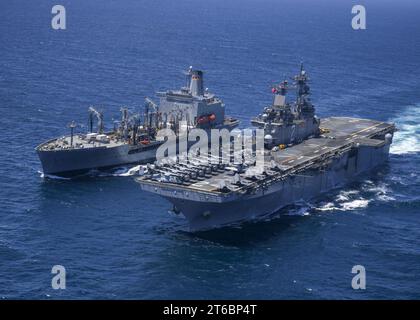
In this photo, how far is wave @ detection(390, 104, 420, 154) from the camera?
96.2 m

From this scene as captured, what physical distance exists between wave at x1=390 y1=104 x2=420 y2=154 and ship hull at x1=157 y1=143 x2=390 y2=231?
10699 millimetres

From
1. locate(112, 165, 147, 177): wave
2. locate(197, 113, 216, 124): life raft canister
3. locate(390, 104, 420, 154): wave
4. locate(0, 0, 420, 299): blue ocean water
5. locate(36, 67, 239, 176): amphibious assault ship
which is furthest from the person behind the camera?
locate(390, 104, 420, 154): wave

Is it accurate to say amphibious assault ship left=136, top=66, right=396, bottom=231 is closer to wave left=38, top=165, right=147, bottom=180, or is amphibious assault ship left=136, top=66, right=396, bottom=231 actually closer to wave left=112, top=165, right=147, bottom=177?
wave left=112, top=165, right=147, bottom=177

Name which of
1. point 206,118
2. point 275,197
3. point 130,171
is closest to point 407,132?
point 206,118

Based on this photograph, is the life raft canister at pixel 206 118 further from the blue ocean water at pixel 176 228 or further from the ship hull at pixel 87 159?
the blue ocean water at pixel 176 228

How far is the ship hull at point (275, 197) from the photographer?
63912 mm

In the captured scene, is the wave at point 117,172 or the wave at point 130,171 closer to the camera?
the wave at point 117,172

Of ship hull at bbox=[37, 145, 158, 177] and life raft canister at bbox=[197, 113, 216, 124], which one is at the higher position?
life raft canister at bbox=[197, 113, 216, 124]

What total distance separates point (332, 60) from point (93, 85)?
208 feet

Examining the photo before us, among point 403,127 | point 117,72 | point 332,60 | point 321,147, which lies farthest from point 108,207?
point 332,60

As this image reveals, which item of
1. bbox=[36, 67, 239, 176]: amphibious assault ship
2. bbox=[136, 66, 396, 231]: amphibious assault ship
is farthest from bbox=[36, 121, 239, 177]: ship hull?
bbox=[136, 66, 396, 231]: amphibious assault ship

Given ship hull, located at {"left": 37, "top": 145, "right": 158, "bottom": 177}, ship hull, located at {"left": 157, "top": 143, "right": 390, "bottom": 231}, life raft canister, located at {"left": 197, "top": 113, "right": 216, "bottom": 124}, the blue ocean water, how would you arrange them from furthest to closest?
life raft canister, located at {"left": 197, "top": 113, "right": 216, "bottom": 124} → ship hull, located at {"left": 37, "top": 145, "right": 158, "bottom": 177} → ship hull, located at {"left": 157, "top": 143, "right": 390, "bottom": 231} → the blue ocean water

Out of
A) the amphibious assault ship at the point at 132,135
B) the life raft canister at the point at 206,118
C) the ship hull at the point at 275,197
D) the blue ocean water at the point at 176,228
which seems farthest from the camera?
Result: the life raft canister at the point at 206,118

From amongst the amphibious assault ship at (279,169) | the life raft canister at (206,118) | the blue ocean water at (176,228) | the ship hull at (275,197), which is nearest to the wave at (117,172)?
the blue ocean water at (176,228)
